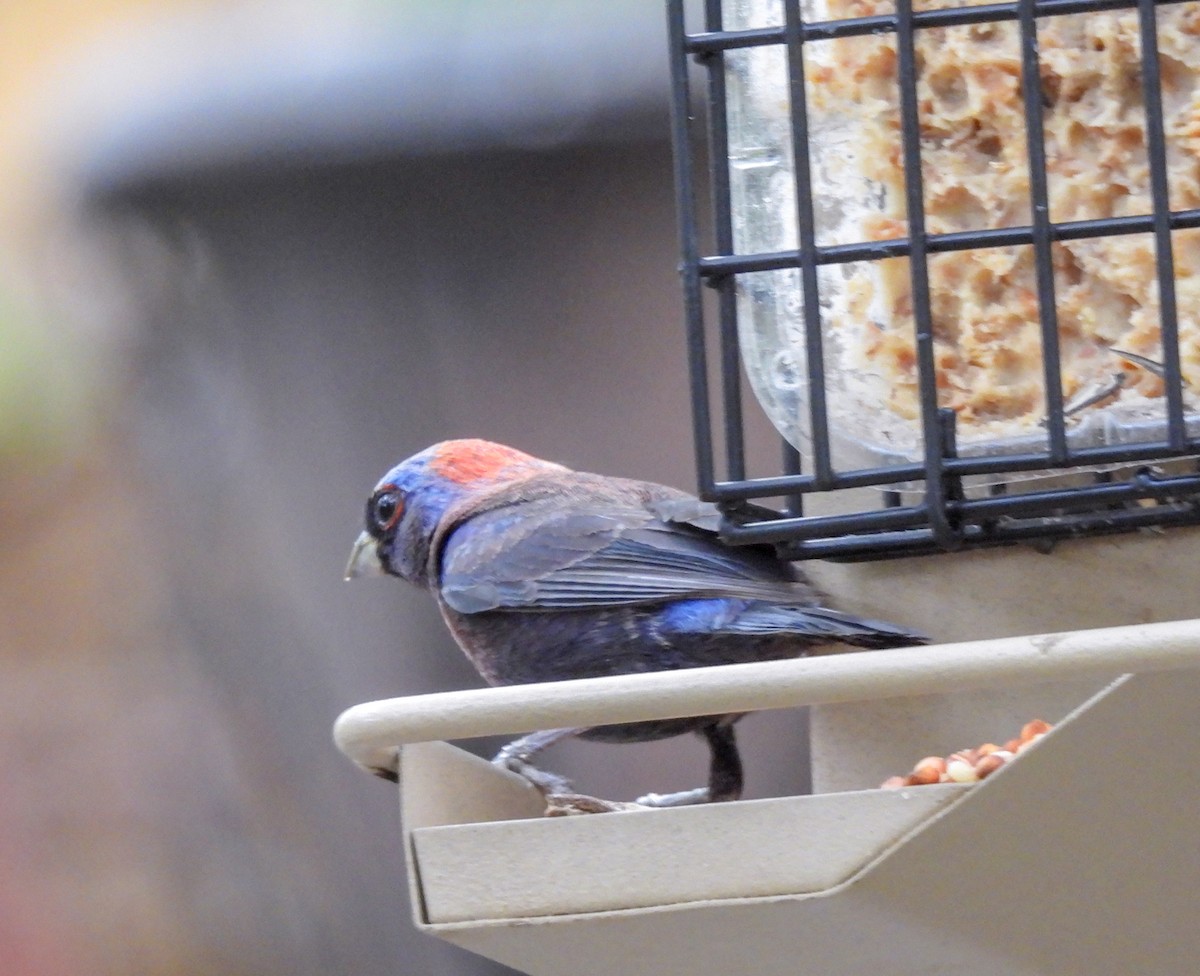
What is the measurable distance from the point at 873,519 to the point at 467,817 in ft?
1.97

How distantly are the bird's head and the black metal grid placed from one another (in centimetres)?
108

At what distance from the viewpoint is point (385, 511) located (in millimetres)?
3230

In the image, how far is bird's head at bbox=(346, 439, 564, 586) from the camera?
10.5 ft

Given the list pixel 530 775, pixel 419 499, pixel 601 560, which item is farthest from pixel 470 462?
pixel 530 775

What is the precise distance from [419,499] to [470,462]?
0.12 metres

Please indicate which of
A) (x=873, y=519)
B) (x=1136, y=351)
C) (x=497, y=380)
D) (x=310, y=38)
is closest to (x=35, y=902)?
(x=497, y=380)

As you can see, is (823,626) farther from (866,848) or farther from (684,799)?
(866,848)

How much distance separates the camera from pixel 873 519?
209 cm

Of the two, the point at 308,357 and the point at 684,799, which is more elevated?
the point at 308,357

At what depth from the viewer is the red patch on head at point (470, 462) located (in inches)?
127

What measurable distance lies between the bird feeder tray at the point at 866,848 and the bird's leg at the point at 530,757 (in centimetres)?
56

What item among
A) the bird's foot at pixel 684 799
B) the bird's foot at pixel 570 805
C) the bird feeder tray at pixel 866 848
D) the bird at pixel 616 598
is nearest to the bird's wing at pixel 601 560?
the bird at pixel 616 598

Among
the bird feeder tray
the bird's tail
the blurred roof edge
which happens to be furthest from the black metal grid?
the blurred roof edge

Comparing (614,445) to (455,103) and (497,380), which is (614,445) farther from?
(455,103)
